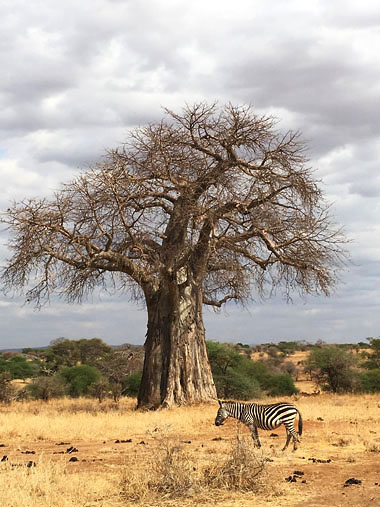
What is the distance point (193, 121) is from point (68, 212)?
3678mm

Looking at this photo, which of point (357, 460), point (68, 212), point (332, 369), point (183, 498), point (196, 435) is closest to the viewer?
point (183, 498)

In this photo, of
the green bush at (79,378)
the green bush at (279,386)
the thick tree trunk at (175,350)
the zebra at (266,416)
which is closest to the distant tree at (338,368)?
the green bush at (279,386)

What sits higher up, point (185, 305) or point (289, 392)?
point (185, 305)

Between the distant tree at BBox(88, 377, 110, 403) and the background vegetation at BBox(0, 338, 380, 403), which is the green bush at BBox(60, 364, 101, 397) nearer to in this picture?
the background vegetation at BBox(0, 338, 380, 403)

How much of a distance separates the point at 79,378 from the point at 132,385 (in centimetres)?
220

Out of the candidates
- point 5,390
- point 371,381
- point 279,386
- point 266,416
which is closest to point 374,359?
point 371,381

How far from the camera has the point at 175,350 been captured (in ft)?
50.8

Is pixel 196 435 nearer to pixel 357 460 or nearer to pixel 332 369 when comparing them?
pixel 357 460

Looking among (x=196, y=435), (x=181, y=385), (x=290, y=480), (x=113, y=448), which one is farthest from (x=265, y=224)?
(x=290, y=480)

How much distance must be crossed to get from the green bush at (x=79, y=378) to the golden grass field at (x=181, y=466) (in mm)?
11752

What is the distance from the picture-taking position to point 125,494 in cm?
616

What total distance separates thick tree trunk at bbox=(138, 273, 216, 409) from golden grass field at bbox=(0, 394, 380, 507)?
2.96m

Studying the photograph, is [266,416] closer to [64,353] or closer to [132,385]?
[132,385]

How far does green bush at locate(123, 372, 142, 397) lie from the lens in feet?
78.0
